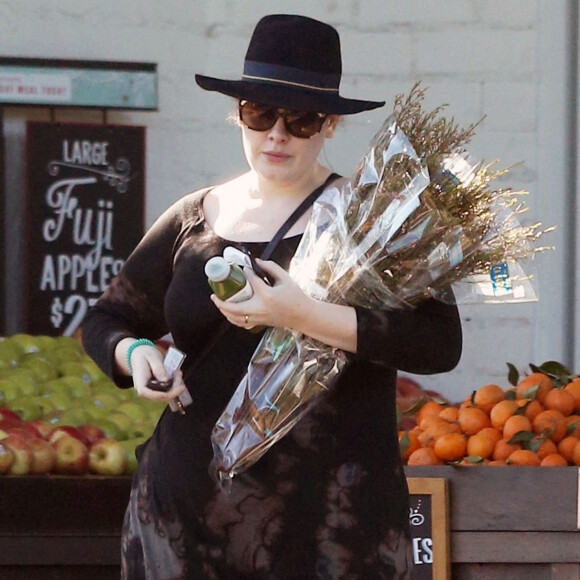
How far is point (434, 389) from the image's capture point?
5332mm

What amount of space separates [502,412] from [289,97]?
5.46 feet

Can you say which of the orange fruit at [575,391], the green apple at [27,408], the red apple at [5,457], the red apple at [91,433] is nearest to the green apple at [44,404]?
the green apple at [27,408]

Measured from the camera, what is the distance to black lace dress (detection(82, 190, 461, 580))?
2.18 meters

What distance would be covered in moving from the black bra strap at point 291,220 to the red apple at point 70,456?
1.69 meters

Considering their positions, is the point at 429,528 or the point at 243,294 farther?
the point at 429,528

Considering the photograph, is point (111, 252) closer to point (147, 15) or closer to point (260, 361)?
point (147, 15)

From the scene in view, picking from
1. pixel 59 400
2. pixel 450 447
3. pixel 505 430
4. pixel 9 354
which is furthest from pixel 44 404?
pixel 505 430

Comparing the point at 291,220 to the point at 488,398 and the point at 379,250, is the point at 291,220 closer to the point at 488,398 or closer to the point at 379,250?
the point at 379,250

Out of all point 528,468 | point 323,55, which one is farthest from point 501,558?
point 323,55

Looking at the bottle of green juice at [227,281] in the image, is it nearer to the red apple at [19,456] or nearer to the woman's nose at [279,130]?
the woman's nose at [279,130]

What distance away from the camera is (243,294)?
2043 millimetres

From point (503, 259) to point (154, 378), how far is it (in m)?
0.60

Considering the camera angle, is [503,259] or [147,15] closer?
[503,259]

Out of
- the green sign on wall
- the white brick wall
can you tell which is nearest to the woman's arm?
the white brick wall
